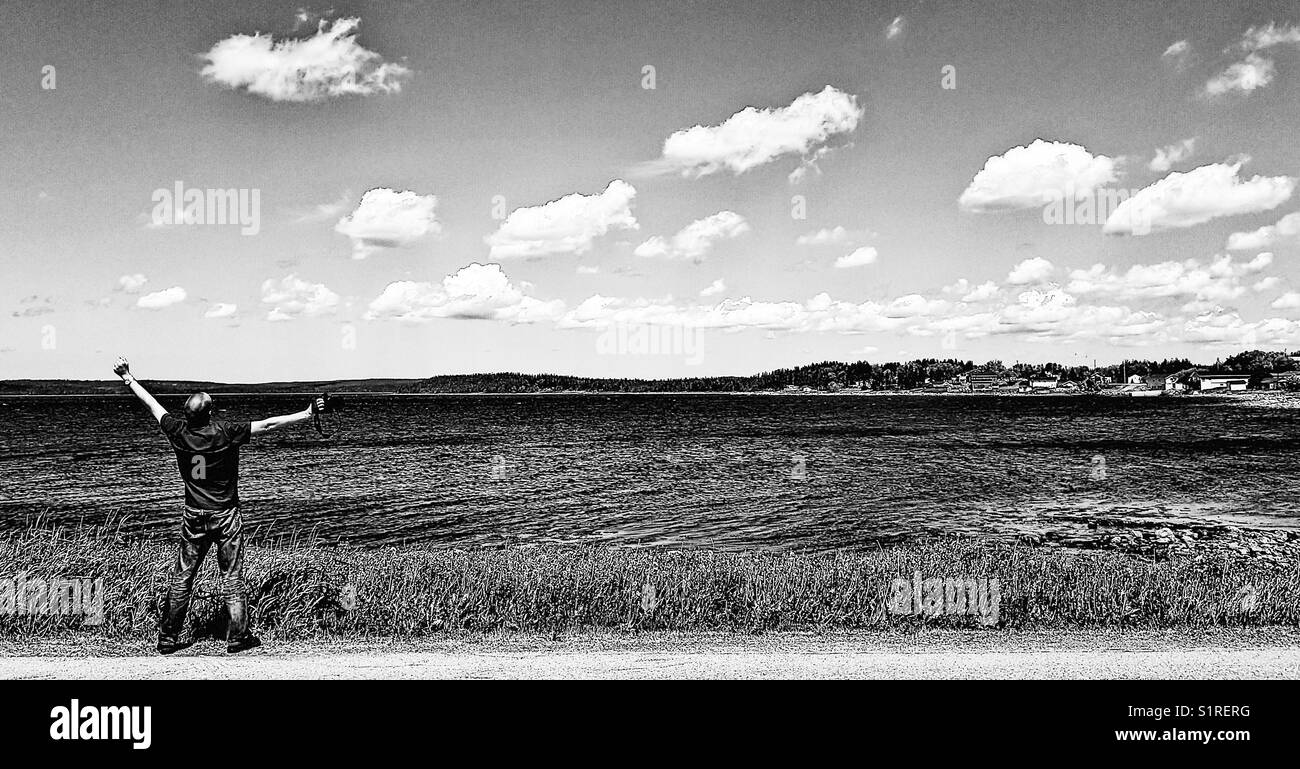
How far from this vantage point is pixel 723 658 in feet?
31.3

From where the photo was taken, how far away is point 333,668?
9086mm

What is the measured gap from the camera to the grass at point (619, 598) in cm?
1108

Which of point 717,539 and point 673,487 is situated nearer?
point 717,539

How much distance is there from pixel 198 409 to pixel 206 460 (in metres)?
0.53

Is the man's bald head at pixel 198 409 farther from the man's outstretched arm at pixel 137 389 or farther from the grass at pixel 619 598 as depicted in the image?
the grass at pixel 619 598

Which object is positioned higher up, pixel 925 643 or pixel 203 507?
pixel 203 507

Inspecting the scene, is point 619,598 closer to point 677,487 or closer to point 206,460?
point 206,460

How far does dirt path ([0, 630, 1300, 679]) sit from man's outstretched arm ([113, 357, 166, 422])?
2.56 m

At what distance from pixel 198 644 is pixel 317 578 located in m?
2.59

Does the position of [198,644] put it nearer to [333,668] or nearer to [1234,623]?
[333,668]

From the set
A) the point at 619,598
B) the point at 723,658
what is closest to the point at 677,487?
the point at 619,598

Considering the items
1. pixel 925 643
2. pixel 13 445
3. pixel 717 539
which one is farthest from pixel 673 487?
pixel 13 445

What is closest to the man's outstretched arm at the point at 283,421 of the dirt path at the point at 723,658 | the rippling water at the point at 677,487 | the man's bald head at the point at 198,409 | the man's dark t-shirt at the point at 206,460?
the man's dark t-shirt at the point at 206,460
